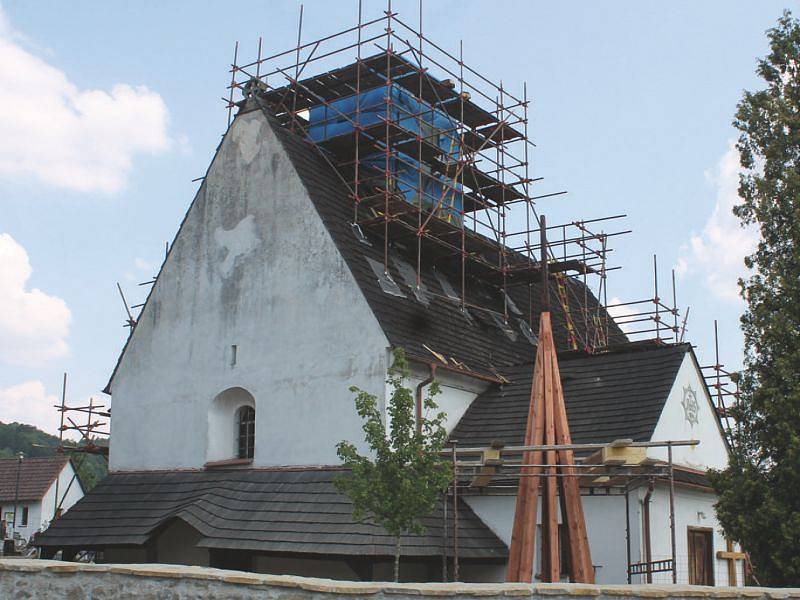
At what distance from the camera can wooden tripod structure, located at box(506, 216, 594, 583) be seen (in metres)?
16.0

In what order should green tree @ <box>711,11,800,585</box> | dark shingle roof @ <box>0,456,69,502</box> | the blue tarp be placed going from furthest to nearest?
dark shingle roof @ <box>0,456,69,502</box>
the blue tarp
green tree @ <box>711,11,800,585</box>

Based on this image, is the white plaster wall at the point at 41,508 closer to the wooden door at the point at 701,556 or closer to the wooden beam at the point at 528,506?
the wooden door at the point at 701,556

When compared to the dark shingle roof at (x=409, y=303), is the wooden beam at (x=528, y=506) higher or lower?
lower

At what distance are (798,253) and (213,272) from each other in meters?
13.0

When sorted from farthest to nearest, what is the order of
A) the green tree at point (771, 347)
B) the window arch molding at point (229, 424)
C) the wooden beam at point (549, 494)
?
the window arch molding at point (229, 424), the wooden beam at point (549, 494), the green tree at point (771, 347)

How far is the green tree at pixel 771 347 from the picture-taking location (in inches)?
537

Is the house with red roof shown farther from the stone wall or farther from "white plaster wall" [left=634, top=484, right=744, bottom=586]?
the stone wall

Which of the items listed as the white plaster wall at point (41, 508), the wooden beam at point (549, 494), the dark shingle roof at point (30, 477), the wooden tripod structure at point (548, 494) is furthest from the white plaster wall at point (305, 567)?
the dark shingle roof at point (30, 477)

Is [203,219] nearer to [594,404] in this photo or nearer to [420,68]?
[420,68]

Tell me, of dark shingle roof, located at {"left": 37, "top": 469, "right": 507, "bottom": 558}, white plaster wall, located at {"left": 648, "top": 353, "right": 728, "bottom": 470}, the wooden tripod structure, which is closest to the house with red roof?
dark shingle roof, located at {"left": 37, "top": 469, "right": 507, "bottom": 558}

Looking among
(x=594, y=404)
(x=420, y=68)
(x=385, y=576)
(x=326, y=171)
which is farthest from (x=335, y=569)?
(x=420, y=68)

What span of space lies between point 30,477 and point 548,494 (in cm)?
4550

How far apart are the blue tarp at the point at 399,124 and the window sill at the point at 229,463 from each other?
24.8 ft

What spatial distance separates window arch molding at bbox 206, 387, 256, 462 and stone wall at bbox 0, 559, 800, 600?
40.5 feet
